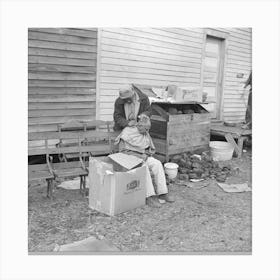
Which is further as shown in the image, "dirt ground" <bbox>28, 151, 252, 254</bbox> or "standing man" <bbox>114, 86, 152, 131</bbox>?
"standing man" <bbox>114, 86, 152, 131</bbox>

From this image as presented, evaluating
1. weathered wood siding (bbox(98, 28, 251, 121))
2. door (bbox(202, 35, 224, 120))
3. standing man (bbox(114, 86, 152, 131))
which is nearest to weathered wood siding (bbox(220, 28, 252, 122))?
weathered wood siding (bbox(98, 28, 251, 121))

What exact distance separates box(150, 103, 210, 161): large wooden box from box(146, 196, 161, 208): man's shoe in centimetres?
142

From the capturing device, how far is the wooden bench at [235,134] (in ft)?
21.1

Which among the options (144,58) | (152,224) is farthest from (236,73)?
(152,224)

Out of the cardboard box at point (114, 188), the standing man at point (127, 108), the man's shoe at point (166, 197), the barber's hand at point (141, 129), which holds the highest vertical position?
the standing man at point (127, 108)

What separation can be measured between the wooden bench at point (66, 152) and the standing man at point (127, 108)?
0.25m

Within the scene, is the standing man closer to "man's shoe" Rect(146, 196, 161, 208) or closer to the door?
"man's shoe" Rect(146, 196, 161, 208)

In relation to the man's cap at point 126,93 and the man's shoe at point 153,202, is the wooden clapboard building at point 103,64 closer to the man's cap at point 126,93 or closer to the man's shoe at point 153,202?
the man's cap at point 126,93

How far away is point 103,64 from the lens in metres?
5.29

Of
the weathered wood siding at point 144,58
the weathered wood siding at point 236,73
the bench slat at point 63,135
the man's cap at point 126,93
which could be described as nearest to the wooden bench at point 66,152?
the bench slat at point 63,135

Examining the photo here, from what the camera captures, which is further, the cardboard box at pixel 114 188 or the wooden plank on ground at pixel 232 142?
the wooden plank on ground at pixel 232 142

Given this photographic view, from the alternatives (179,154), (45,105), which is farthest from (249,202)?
(45,105)

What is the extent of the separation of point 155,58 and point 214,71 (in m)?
2.11

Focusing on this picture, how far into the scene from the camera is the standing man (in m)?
4.23
